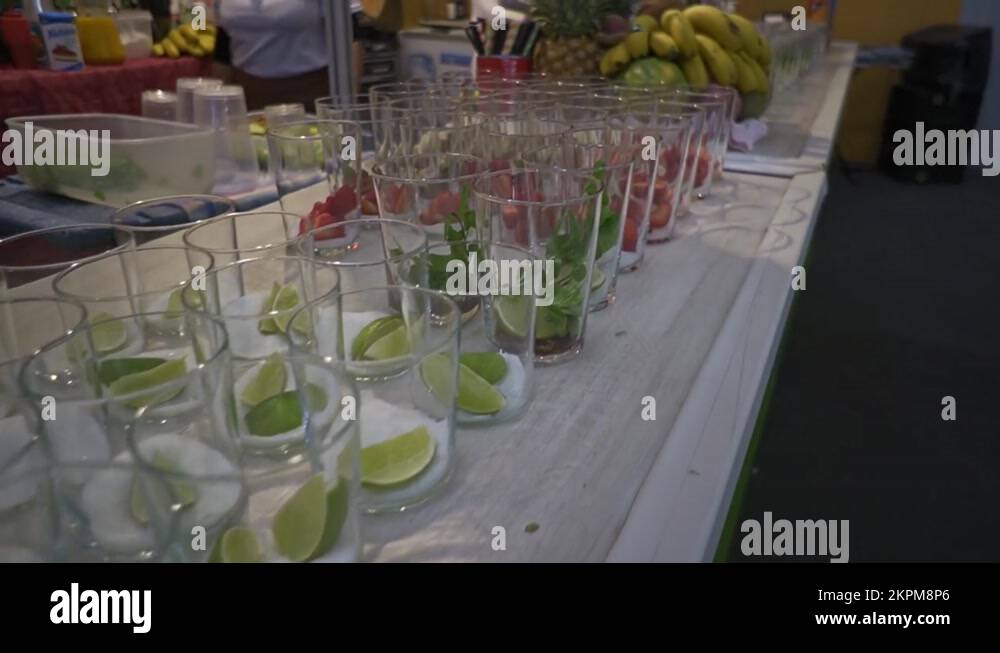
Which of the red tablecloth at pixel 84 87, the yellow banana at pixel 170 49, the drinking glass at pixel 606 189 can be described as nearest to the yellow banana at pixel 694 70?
the drinking glass at pixel 606 189

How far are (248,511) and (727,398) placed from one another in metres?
0.38

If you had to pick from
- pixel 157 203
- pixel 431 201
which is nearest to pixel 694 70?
pixel 431 201

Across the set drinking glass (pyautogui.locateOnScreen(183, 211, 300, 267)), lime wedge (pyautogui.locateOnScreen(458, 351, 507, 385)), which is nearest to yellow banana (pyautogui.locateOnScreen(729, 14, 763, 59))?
drinking glass (pyautogui.locateOnScreen(183, 211, 300, 267))

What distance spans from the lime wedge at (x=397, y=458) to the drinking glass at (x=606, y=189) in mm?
299

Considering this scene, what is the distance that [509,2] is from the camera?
184cm

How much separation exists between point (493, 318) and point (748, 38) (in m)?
1.24

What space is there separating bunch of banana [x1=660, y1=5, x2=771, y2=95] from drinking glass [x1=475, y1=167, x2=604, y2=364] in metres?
0.85

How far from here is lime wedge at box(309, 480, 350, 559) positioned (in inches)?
16.1

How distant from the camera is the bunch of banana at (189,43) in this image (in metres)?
2.50

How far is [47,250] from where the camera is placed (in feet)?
2.30

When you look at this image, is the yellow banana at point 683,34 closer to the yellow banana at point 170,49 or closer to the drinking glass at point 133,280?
the drinking glass at point 133,280

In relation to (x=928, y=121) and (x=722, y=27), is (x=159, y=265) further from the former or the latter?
(x=928, y=121)

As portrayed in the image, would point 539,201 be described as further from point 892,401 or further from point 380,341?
point 892,401

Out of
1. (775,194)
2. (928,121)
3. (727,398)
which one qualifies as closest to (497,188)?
(727,398)
